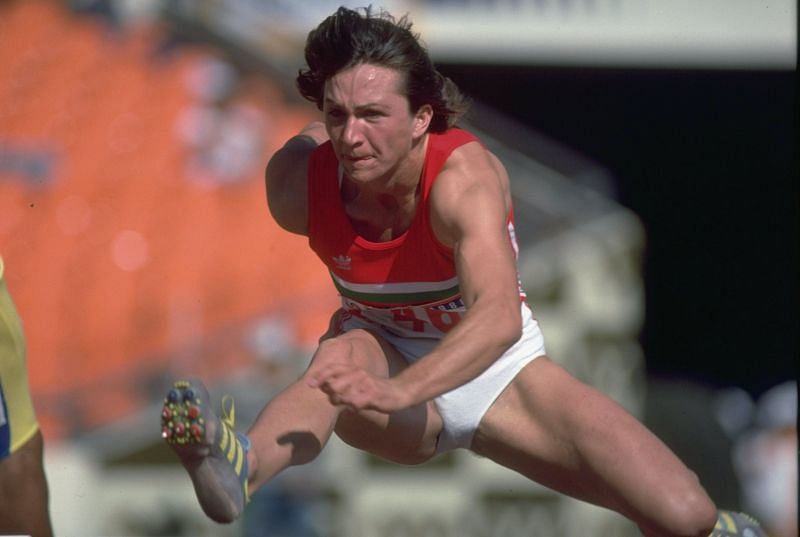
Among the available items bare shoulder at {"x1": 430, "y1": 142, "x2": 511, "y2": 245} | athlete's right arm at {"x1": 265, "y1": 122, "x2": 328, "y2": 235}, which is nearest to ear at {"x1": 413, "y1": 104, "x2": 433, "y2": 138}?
bare shoulder at {"x1": 430, "y1": 142, "x2": 511, "y2": 245}

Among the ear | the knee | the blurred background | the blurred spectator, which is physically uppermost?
the ear

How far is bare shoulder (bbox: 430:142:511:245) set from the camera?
3796 mm

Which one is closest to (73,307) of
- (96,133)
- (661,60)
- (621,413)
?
(96,133)

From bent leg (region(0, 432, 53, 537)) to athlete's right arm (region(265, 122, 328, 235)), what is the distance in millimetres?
1049

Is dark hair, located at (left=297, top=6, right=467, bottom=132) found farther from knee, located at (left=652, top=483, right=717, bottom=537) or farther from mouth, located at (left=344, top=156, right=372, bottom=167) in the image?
knee, located at (left=652, top=483, right=717, bottom=537)

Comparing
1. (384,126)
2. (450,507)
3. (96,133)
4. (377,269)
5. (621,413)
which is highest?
(384,126)

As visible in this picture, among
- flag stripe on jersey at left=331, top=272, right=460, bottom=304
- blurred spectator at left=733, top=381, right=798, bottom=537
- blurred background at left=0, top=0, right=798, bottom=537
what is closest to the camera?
flag stripe on jersey at left=331, top=272, right=460, bottom=304

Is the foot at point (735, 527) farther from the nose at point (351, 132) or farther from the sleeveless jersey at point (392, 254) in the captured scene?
the nose at point (351, 132)

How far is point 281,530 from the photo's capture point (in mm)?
7621

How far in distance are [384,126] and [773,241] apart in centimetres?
697

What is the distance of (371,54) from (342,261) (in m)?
0.65

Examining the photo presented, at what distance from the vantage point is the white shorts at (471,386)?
424cm

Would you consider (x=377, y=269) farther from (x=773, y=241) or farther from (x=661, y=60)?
(x=773, y=241)

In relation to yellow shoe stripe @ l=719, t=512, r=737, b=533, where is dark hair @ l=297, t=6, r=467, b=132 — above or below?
above
